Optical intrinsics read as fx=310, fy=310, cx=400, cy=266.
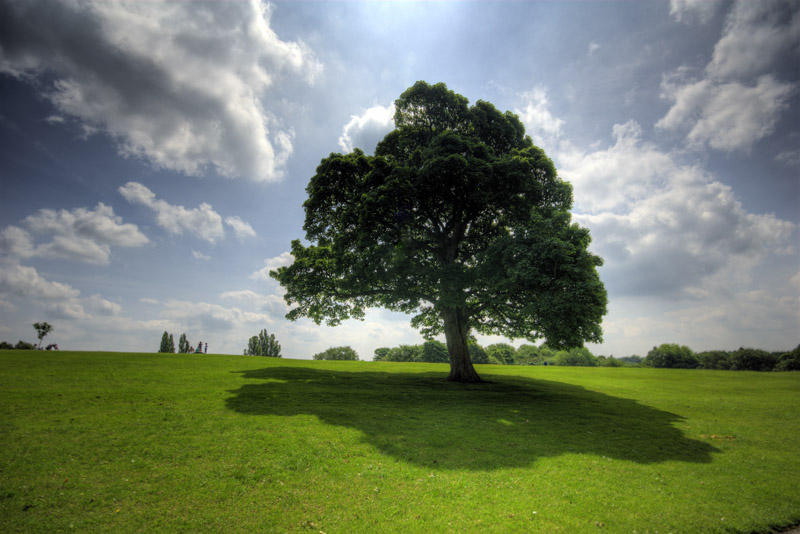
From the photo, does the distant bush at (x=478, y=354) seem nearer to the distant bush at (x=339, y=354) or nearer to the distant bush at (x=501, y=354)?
the distant bush at (x=501, y=354)

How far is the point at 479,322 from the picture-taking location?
99.3ft

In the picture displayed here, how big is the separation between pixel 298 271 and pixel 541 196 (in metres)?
21.5

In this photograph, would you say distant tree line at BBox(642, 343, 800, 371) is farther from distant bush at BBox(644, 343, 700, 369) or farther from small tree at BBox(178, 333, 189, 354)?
small tree at BBox(178, 333, 189, 354)

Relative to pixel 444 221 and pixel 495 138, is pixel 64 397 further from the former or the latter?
pixel 495 138

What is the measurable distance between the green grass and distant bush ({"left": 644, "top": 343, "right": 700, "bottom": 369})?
121433mm

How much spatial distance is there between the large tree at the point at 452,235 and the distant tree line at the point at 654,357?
47.0 feet

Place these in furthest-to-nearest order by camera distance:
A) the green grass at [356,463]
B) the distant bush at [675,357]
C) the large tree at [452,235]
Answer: the distant bush at [675,357], the large tree at [452,235], the green grass at [356,463]

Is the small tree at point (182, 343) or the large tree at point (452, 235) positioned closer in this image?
the large tree at point (452, 235)

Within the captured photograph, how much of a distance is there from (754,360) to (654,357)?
124 feet

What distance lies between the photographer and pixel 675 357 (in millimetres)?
110312

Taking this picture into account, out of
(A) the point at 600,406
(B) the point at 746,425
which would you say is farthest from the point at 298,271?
(B) the point at 746,425

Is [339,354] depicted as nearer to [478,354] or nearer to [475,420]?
[478,354]

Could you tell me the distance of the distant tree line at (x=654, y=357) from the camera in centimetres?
7875

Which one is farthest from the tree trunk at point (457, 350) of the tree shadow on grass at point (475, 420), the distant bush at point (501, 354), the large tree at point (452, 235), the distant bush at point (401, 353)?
the distant bush at point (501, 354)
